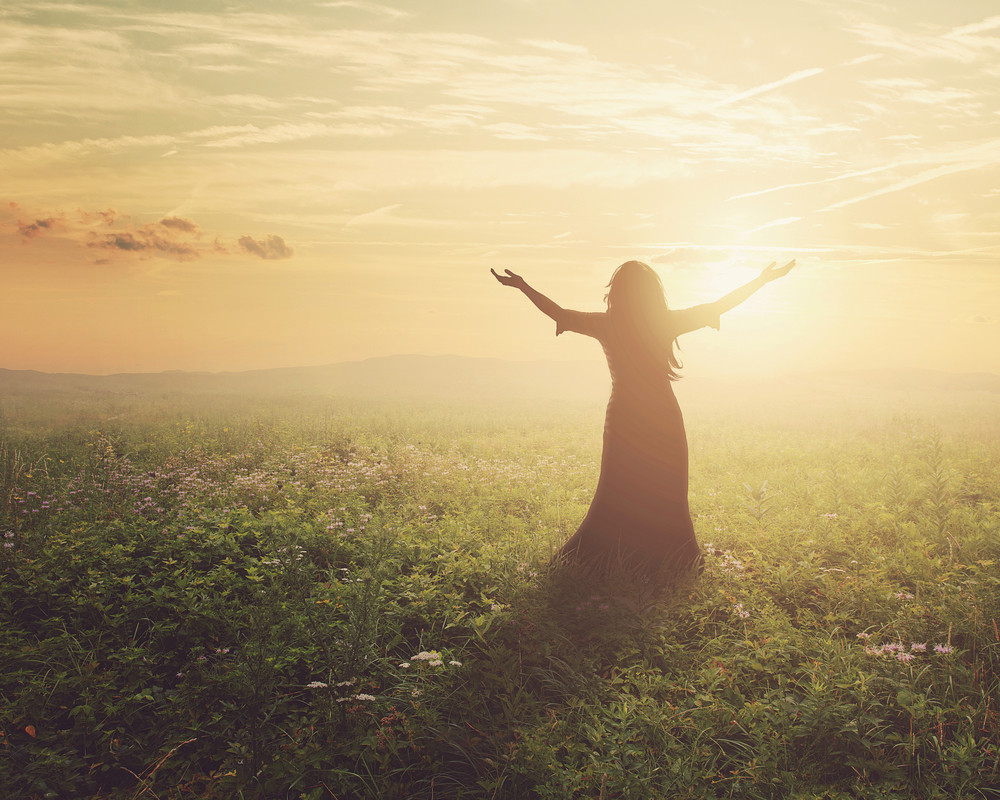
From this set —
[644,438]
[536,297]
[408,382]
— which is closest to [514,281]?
[536,297]

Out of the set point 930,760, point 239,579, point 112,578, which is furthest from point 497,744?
point 112,578

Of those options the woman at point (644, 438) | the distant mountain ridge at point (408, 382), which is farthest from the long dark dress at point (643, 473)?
the distant mountain ridge at point (408, 382)

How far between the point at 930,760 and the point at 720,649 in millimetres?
1443

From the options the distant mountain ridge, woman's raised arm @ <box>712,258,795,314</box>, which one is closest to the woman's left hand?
woman's raised arm @ <box>712,258,795,314</box>

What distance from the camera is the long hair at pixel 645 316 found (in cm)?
640

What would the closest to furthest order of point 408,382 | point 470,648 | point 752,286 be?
1. point 470,648
2. point 752,286
3. point 408,382

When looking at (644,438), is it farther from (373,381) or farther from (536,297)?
(373,381)

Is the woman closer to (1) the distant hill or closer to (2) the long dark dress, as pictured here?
(2) the long dark dress

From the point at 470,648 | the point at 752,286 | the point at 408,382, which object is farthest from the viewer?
the point at 408,382

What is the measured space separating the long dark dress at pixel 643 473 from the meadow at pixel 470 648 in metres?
0.41

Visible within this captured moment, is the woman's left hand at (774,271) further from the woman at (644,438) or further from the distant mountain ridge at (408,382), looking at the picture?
the distant mountain ridge at (408,382)

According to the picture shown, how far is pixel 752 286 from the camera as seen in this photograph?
6.18m

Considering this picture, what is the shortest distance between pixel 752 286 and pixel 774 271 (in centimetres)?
28

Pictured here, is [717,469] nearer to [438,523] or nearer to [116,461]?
[438,523]
